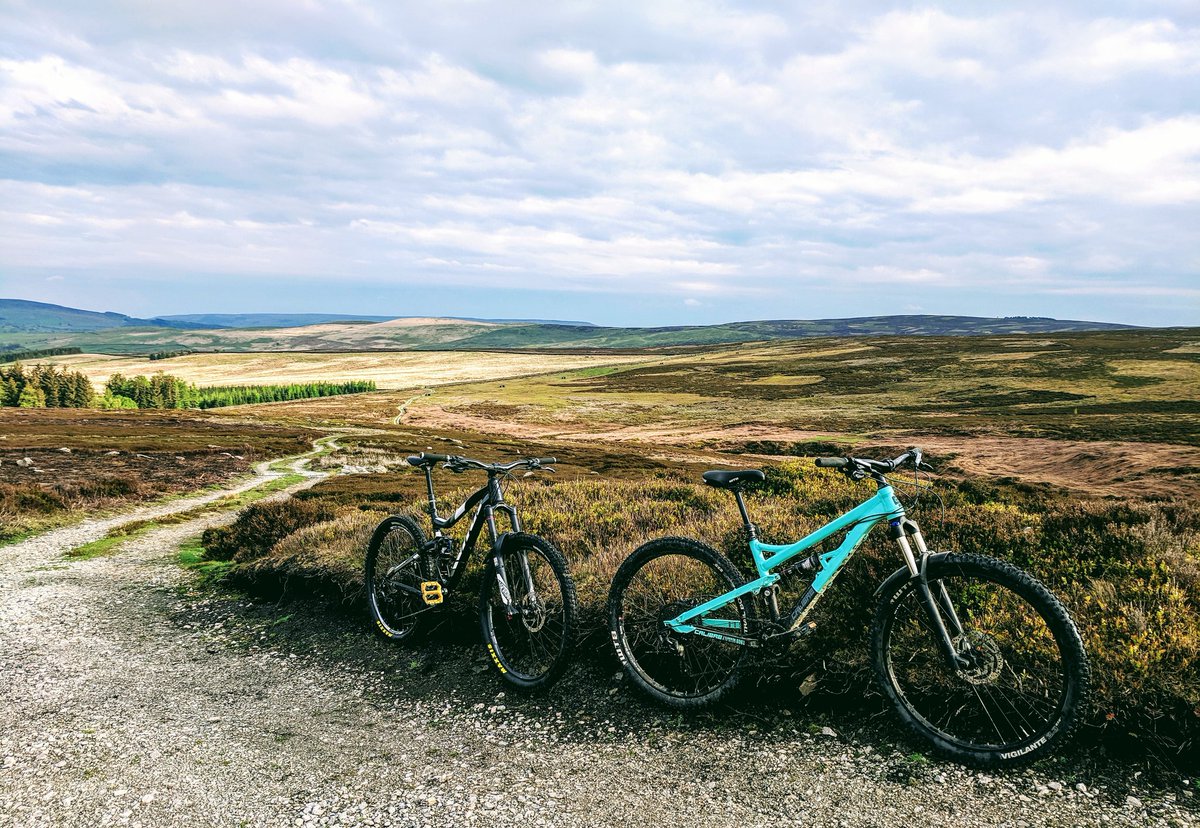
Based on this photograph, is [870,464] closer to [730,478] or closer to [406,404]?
[730,478]

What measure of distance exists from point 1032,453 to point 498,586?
2152 inches

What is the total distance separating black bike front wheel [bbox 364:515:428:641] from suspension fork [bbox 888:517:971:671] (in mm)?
4975

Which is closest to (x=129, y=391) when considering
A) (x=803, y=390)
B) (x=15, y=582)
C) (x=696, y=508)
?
(x=803, y=390)

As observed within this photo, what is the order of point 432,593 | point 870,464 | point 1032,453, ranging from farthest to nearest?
1. point 1032,453
2. point 432,593
3. point 870,464

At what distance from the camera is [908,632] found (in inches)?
197

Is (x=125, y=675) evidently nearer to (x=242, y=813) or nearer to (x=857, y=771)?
(x=242, y=813)

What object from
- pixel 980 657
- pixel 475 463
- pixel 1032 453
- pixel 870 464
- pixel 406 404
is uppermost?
pixel 870 464

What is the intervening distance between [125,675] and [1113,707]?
9137 millimetres

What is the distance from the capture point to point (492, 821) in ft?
13.8

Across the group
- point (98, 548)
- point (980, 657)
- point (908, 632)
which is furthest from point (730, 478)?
point (98, 548)

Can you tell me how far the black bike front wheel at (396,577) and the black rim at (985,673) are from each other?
4895mm

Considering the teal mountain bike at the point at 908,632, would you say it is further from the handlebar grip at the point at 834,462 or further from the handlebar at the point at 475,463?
the handlebar at the point at 475,463

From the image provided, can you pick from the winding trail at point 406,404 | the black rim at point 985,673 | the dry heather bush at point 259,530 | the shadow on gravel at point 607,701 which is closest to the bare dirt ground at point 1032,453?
the winding trail at point 406,404

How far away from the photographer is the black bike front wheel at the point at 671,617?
530 centimetres
